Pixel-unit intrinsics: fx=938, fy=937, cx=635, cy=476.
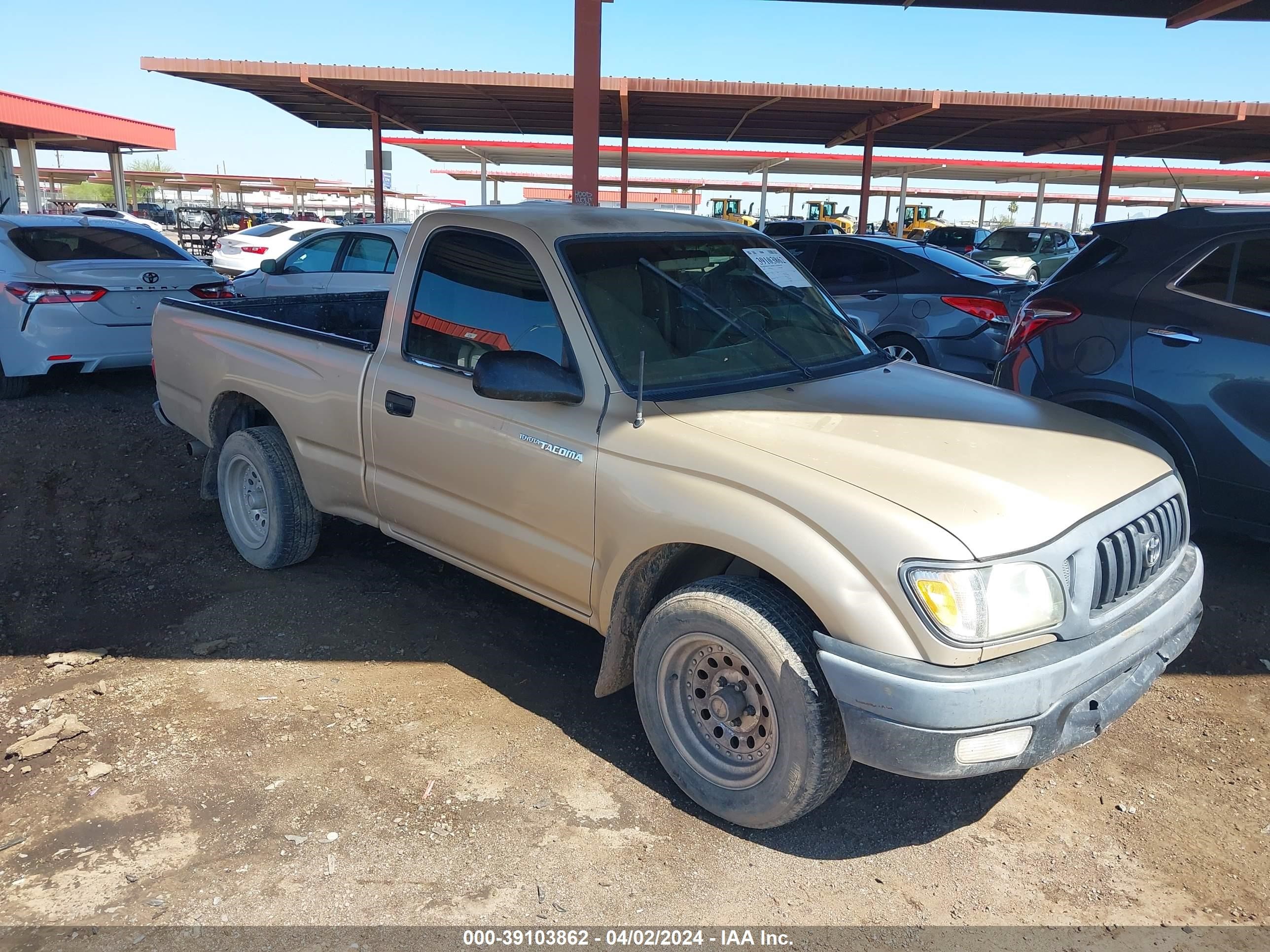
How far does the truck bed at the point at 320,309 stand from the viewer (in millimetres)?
5555

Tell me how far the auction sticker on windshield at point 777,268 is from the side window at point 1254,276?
88.2 inches

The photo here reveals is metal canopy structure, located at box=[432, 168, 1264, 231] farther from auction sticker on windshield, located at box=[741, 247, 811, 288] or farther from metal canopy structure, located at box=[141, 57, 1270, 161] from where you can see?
auction sticker on windshield, located at box=[741, 247, 811, 288]

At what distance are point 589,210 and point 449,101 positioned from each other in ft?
54.6

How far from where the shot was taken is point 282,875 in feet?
9.30

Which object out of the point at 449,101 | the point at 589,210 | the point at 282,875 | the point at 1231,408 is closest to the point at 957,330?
the point at 1231,408

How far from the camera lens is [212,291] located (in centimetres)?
866

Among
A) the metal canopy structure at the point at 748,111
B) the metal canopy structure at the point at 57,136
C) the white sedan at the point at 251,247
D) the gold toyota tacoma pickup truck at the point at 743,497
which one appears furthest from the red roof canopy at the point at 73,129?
the gold toyota tacoma pickup truck at the point at 743,497

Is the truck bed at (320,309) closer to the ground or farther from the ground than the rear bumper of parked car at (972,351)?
farther from the ground

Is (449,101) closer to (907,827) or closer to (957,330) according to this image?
(957,330)

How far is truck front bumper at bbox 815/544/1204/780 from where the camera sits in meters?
2.53

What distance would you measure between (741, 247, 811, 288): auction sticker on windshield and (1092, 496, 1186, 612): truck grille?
5.95ft

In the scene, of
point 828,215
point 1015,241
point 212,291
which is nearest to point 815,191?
point 828,215

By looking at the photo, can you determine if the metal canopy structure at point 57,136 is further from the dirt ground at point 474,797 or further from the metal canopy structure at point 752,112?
the dirt ground at point 474,797

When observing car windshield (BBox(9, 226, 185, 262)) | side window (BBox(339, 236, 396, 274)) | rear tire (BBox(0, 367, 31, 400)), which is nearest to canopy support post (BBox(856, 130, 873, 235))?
side window (BBox(339, 236, 396, 274))
